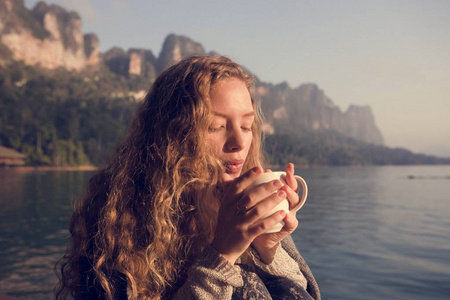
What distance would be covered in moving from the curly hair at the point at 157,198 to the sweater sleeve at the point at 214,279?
0.68 ft

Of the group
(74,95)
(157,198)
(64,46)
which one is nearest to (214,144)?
(157,198)

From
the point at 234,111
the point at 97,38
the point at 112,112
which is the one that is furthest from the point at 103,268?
the point at 97,38

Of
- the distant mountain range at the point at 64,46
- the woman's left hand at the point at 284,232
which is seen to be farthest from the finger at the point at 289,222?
the distant mountain range at the point at 64,46

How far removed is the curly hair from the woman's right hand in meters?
0.16

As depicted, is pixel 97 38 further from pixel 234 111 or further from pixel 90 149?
pixel 234 111

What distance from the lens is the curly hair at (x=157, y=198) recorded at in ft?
4.29

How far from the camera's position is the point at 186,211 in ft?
4.68

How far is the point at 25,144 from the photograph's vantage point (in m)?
46.5

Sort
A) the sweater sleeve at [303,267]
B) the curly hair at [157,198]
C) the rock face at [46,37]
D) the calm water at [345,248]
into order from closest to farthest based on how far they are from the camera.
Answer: the curly hair at [157,198]
the sweater sleeve at [303,267]
the calm water at [345,248]
the rock face at [46,37]

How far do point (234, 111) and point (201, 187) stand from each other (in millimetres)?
335

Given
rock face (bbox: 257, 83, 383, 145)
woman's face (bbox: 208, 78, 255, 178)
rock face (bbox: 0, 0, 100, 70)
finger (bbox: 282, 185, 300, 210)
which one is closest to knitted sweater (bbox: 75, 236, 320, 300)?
finger (bbox: 282, 185, 300, 210)

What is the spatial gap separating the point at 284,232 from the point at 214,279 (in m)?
0.32

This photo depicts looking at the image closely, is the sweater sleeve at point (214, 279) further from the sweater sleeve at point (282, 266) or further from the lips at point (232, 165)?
the lips at point (232, 165)

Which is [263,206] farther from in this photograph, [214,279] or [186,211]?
[186,211]
